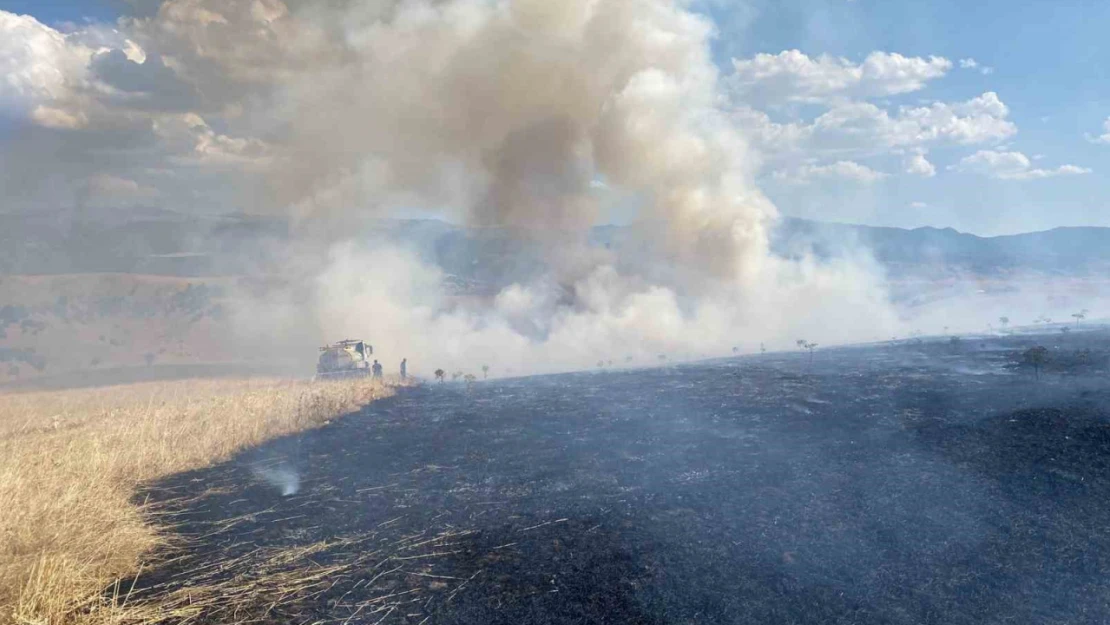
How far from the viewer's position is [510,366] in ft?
131

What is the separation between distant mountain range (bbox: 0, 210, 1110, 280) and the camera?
78.4 meters

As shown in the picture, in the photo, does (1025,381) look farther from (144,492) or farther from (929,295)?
(929,295)

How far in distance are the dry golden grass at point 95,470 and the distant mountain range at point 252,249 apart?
3753cm

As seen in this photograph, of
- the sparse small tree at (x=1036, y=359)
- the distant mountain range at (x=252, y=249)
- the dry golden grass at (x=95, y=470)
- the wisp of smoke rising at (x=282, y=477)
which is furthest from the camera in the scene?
the distant mountain range at (x=252, y=249)

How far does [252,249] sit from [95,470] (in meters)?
83.9

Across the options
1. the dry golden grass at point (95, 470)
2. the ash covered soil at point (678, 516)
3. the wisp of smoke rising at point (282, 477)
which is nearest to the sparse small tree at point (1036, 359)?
the ash covered soil at point (678, 516)

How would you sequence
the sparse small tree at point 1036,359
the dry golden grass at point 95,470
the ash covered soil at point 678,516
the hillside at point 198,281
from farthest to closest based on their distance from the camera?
the hillside at point 198,281
the sparse small tree at point 1036,359
the ash covered soil at point 678,516
the dry golden grass at point 95,470

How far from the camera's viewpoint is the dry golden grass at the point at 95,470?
8.07 m

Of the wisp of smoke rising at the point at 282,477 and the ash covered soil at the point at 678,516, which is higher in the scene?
the wisp of smoke rising at the point at 282,477

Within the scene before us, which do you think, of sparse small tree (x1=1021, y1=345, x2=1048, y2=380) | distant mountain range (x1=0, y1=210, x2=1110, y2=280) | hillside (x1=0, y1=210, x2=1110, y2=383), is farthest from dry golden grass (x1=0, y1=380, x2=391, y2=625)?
distant mountain range (x1=0, y1=210, x2=1110, y2=280)

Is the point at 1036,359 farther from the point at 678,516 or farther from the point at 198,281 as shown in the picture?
the point at 198,281

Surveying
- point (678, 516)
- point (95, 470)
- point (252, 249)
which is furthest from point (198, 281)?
point (678, 516)

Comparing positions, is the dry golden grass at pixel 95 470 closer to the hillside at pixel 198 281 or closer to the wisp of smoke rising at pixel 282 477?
the wisp of smoke rising at pixel 282 477

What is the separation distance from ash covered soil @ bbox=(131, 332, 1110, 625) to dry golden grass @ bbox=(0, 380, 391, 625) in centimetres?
72
